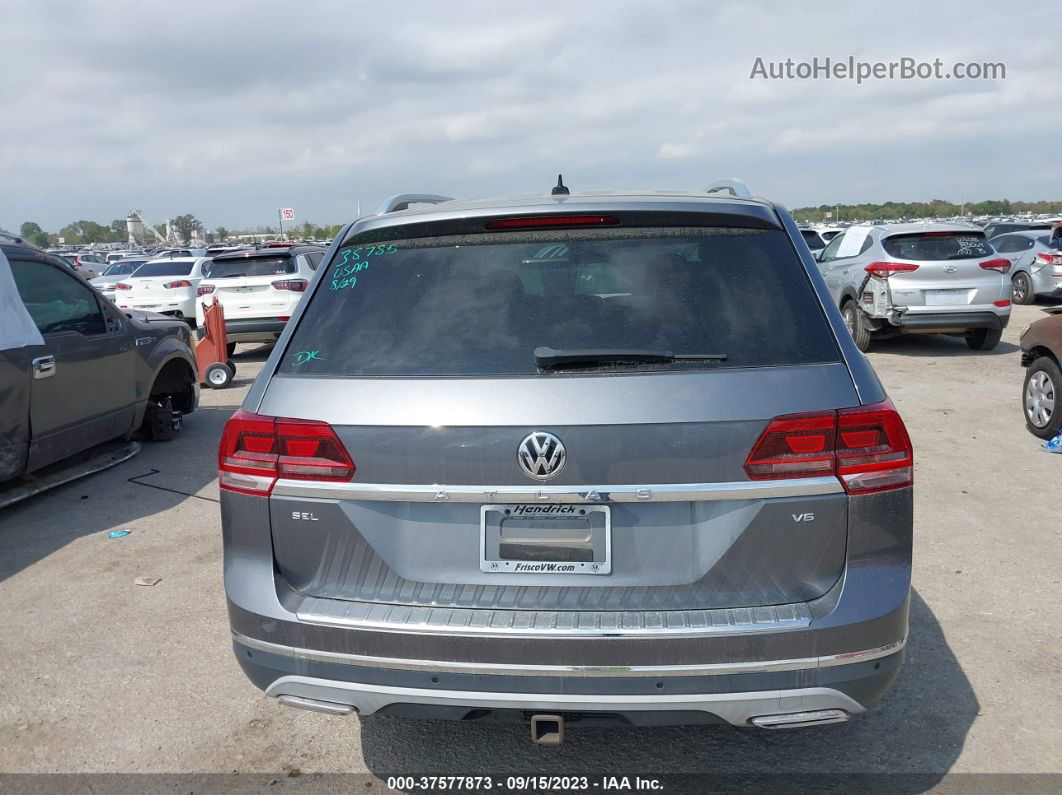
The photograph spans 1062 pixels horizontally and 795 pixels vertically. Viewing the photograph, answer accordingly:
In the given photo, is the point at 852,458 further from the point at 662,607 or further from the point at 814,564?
the point at 662,607

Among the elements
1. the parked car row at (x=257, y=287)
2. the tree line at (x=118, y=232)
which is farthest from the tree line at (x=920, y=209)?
the parked car row at (x=257, y=287)

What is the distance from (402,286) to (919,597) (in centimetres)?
327

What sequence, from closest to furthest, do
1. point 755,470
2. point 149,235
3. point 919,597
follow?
point 755,470 → point 919,597 → point 149,235

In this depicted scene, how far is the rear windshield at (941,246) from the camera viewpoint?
1245 cm

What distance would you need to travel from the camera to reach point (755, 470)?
2.39 meters

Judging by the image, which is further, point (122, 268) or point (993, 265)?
point (122, 268)

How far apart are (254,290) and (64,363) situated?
7307 mm

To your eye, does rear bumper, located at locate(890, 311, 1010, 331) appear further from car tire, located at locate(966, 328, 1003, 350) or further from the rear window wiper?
the rear window wiper

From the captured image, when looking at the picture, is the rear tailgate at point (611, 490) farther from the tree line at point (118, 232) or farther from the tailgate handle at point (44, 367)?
the tree line at point (118, 232)

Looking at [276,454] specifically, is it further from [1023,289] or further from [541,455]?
[1023,289]

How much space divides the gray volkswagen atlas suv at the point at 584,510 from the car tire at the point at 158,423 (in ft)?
19.4

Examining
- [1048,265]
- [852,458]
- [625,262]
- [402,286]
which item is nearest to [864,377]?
[852,458]

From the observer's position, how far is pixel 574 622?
240 centimetres

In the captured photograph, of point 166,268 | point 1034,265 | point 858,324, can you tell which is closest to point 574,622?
point 858,324
